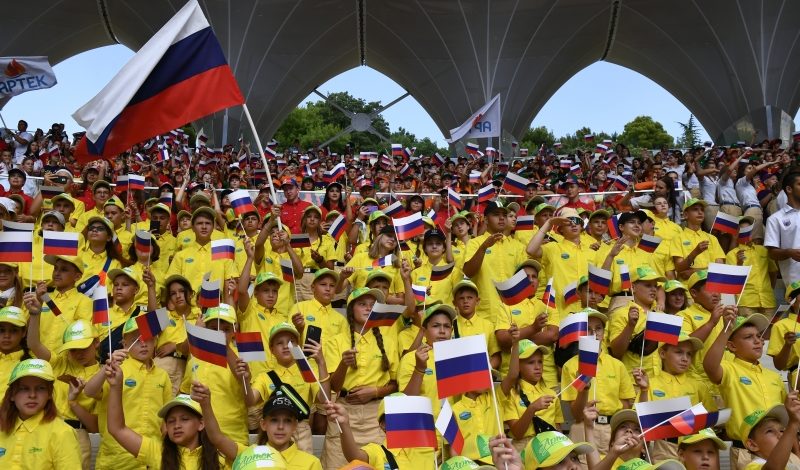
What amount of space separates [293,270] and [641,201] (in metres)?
6.23

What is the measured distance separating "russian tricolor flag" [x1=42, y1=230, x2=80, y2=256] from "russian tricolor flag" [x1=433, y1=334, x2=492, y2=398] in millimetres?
4559

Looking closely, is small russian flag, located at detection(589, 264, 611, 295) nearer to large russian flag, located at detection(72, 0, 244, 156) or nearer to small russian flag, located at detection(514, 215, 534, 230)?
small russian flag, located at detection(514, 215, 534, 230)

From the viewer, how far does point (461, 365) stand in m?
4.47

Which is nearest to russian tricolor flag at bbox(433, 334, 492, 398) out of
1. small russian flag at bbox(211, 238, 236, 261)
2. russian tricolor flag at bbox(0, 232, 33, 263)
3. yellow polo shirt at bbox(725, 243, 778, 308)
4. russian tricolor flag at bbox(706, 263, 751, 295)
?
russian tricolor flag at bbox(706, 263, 751, 295)

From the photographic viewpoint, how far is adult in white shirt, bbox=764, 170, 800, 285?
773 centimetres

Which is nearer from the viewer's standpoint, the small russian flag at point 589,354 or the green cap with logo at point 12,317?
the small russian flag at point 589,354

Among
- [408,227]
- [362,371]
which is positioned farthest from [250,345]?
[408,227]

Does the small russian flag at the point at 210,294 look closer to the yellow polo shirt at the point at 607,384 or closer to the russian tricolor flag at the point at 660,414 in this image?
the yellow polo shirt at the point at 607,384

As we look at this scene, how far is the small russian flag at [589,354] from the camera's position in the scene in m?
5.28

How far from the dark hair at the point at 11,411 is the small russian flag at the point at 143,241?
400 cm

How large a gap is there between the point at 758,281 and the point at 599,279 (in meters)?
2.54

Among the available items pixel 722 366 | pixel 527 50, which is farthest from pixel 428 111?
pixel 722 366

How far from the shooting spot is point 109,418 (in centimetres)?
484

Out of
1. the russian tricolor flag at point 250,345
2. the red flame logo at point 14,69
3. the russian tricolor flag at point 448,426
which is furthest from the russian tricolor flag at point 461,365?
the red flame logo at point 14,69
